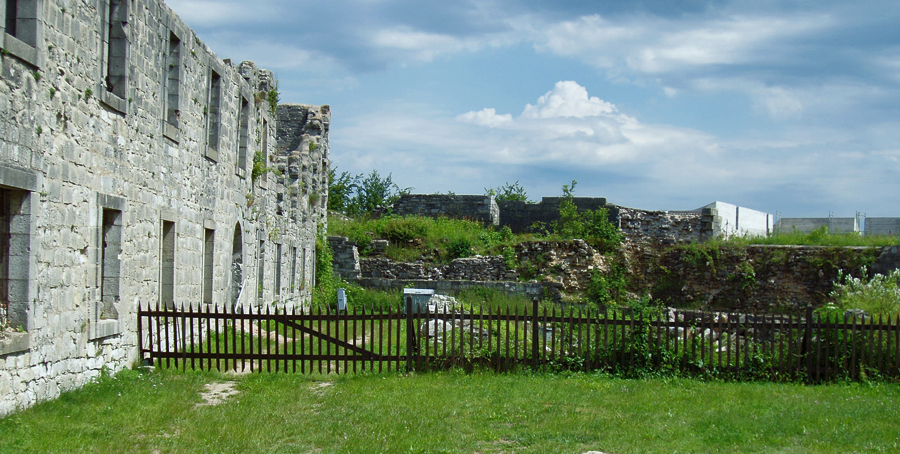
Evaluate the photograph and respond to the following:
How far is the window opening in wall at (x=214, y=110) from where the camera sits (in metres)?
14.3

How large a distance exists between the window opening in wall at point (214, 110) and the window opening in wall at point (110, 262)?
4.35 metres

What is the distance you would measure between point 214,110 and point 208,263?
3.01 m

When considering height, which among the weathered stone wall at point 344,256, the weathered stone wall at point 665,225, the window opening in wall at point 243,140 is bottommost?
the weathered stone wall at point 344,256

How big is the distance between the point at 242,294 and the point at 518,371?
7497mm

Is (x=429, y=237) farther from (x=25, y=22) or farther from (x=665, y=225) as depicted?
(x=25, y=22)

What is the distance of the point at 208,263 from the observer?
1426 cm

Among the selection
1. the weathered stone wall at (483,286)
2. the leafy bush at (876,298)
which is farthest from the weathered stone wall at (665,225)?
the leafy bush at (876,298)

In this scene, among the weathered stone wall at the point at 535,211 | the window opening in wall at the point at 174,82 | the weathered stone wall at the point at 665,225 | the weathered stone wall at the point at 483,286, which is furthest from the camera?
the weathered stone wall at the point at 535,211

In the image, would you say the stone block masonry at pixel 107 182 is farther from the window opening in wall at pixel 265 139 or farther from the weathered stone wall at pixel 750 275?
the weathered stone wall at pixel 750 275

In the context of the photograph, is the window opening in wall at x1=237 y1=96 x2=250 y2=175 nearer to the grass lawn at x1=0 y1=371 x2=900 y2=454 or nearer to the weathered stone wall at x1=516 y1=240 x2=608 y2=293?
the grass lawn at x1=0 y1=371 x2=900 y2=454

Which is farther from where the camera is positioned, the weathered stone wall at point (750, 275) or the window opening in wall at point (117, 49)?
the weathered stone wall at point (750, 275)

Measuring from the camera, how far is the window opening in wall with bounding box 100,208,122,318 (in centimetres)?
1010

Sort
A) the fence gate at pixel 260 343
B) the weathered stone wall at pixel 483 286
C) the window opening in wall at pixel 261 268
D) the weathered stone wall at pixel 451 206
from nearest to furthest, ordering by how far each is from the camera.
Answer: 1. the fence gate at pixel 260 343
2. the window opening in wall at pixel 261 268
3. the weathered stone wall at pixel 483 286
4. the weathered stone wall at pixel 451 206

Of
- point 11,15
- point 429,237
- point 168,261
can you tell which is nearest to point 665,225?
point 429,237
